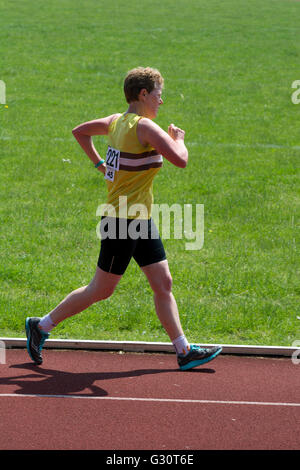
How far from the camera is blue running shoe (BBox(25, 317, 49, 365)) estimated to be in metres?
6.00

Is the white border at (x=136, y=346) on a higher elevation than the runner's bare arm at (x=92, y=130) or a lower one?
lower

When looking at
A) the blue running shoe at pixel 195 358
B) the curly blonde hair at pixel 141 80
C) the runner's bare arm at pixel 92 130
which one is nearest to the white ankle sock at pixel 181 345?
the blue running shoe at pixel 195 358

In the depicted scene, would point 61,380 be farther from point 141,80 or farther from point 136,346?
point 141,80

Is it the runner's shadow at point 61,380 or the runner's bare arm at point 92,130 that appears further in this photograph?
the runner's bare arm at point 92,130

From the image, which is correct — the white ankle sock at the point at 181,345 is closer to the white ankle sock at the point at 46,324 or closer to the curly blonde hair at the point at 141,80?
the white ankle sock at the point at 46,324

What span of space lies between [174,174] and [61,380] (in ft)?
24.8

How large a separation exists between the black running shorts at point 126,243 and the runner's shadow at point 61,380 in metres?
0.85

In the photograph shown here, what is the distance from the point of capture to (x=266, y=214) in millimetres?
10750

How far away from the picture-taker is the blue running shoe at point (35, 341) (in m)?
6.00

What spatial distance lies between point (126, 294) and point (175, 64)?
16219 mm

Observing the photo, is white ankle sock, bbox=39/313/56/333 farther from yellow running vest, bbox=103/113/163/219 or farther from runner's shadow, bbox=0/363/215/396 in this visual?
yellow running vest, bbox=103/113/163/219

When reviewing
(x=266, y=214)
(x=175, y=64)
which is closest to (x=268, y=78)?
(x=175, y=64)
